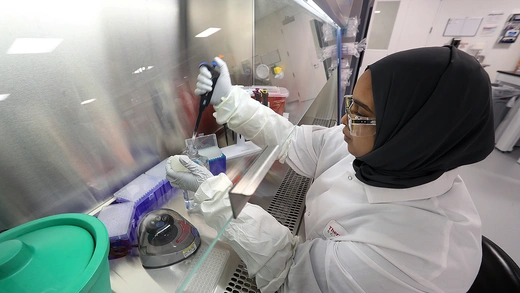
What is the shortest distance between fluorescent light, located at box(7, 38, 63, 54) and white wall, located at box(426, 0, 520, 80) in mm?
7116

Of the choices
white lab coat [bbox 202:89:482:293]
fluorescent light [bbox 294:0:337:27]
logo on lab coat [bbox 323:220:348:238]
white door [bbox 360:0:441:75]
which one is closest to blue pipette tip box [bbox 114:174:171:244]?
white lab coat [bbox 202:89:482:293]

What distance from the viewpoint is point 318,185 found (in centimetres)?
96

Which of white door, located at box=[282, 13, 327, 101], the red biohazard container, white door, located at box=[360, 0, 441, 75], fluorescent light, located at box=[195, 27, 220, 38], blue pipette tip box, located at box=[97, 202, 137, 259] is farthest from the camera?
white door, located at box=[360, 0, 441, 75]

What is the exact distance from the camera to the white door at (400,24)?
16.5ft

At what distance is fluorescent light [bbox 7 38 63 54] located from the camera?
1.60 ft

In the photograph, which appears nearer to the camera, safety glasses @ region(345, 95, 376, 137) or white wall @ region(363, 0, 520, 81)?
safety glasses @ region(345, 95, 376, 137)

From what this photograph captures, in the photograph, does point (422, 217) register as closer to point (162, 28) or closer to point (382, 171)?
point (382, 171)

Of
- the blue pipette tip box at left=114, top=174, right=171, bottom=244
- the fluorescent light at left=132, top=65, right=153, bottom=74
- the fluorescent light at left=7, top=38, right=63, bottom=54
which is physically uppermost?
the fluorescent light at left=7, top=38, right=63, bottom=54

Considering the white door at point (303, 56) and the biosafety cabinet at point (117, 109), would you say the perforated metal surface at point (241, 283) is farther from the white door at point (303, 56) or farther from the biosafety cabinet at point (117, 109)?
the white door at point (303, 56)

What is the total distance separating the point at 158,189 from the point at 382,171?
824 mm

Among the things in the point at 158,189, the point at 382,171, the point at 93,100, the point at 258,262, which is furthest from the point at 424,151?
the point at 93,100

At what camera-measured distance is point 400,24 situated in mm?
5258

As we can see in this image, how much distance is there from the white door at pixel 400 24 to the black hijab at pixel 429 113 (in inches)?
201

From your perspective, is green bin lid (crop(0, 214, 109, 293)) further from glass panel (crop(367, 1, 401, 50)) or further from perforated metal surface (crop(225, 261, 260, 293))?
glass panel (crop(367, 1, 401, 50))
